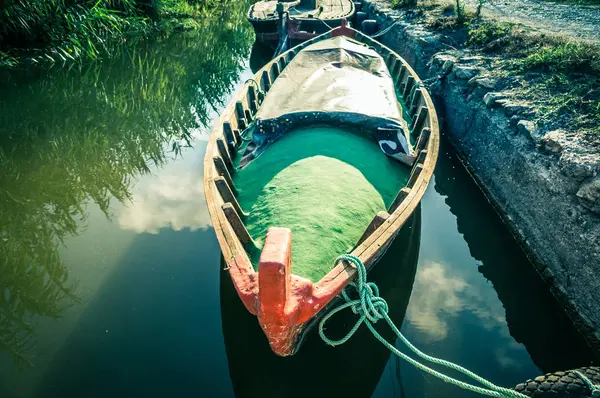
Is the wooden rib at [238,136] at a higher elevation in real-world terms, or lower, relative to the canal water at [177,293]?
higher

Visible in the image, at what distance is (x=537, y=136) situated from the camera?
477 cm

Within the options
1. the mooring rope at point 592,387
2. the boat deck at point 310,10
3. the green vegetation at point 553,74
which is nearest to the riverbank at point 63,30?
the boat deck at point 310,10

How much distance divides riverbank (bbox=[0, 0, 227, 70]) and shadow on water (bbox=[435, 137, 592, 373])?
10.8 m

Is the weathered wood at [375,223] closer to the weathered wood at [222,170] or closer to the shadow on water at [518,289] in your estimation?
the weathered wood at [222,170]

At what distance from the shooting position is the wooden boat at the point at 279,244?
2.35 metres

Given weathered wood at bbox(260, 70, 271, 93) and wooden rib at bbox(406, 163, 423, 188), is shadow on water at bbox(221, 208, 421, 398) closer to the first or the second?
wooden rib at bbox(406, 163, 423, 188)

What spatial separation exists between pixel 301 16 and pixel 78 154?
8.76 metres

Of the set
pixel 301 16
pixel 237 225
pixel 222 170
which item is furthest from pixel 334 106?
pixel 301 16

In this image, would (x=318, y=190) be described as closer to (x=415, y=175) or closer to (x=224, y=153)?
(x=415, y=175)

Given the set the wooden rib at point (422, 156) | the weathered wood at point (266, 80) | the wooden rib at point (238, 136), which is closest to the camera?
the wooden rib at point (422, 156)

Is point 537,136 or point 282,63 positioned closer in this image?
point 537,136

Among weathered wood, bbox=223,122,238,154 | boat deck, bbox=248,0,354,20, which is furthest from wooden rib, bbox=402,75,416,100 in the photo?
boat deck, bbox=248,0,354,20

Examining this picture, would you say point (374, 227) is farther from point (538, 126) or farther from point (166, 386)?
point (538, 126)

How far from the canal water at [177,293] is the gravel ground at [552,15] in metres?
3.98
